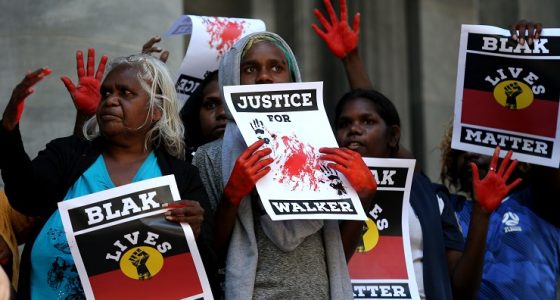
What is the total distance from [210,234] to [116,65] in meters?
0.87

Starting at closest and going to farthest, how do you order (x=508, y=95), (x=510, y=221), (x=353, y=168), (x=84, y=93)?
(x=353, y=168), (x=84, y=93), (x=508, y=95), (x=510, y=221)

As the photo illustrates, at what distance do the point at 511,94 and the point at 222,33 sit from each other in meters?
1.54

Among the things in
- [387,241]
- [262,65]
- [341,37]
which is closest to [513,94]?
[341,37]

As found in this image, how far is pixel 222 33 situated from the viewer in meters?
6.02

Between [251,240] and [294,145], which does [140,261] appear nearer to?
[251,240]

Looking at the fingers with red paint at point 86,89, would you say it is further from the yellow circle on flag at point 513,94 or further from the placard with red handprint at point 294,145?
the yellow circle on flag at point 513,94

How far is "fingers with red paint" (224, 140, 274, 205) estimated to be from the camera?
434cm

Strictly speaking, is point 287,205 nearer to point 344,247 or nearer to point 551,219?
point 344,247

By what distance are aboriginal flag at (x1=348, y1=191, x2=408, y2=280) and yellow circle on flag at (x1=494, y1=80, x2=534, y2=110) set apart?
926 millimetres

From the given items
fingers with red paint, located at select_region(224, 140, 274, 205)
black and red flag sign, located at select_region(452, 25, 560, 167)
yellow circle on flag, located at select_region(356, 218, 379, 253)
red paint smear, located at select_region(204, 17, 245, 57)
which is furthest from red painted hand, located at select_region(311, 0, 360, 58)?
fingers with red paint, located at select_region(224, 140, 274, 205)

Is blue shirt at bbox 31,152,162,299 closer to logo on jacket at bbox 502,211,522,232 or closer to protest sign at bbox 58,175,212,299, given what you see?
protest sign at bbox 58,175,212,299

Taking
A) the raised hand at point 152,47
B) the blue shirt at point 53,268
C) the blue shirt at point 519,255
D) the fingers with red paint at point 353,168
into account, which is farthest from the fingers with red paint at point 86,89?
the blue shirt at point 519,255

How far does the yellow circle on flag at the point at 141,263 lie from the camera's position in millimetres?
4207

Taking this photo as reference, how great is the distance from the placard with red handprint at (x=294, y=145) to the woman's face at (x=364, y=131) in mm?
884
